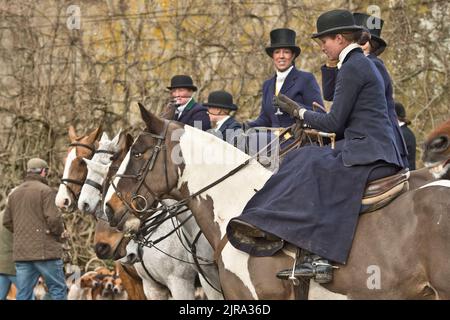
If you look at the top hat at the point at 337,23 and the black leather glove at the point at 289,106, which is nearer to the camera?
the top hat at the point at 337,23

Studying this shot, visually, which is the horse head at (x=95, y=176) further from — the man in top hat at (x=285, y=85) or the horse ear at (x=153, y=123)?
the horse ear at (x=153, y=123)

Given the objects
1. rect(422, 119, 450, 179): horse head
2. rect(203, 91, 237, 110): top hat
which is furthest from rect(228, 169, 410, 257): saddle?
rect(203, 91, 237, 110): top hat

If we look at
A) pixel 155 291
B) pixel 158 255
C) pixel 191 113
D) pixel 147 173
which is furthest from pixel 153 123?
pixel 155 291

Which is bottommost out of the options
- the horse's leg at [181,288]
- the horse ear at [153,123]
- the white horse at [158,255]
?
the horse's leg at [181,288]

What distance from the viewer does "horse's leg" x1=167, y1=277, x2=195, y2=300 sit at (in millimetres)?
8945

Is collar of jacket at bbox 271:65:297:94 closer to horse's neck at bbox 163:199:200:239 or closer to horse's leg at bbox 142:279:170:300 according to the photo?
horse's neck at bbox 163:199:200:239

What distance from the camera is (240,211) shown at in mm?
6570

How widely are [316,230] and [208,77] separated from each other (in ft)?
32.0

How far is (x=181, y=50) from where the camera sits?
15734mm

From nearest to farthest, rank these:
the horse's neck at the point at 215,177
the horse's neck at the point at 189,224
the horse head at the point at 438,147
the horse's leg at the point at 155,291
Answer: the horse head at the point at 438,147, the horse's neck at the point at 215,177, the horse's neck at the point at 189,224, the horse's leg at the point at 155,291

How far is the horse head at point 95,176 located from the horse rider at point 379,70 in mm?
2447

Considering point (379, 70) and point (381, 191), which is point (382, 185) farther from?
point (379, 70)

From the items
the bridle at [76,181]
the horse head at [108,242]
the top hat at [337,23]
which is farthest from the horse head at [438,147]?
the bridle at [76,181]

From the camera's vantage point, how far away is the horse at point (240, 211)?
18.5 ft
